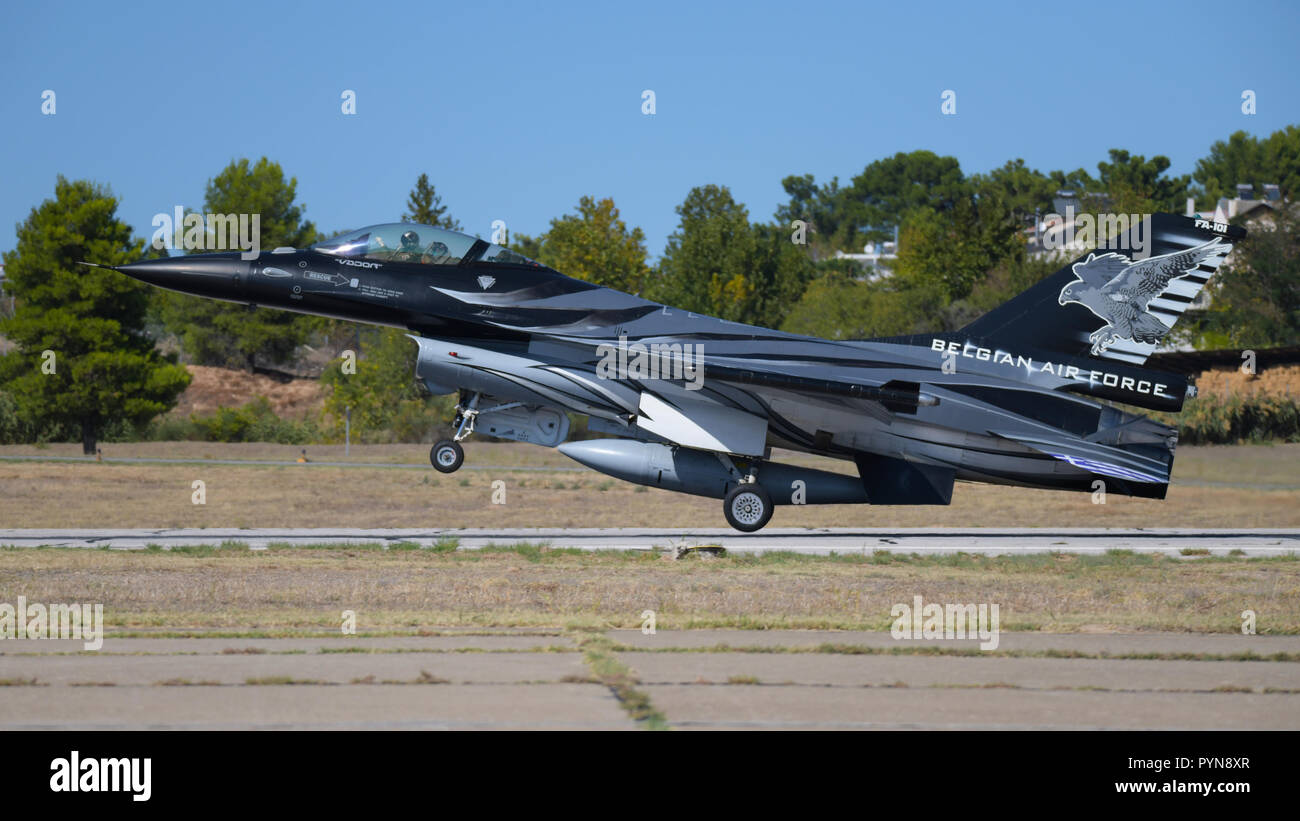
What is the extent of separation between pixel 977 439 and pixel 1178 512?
11570 mm

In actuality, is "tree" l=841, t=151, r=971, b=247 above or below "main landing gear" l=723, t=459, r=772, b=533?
above

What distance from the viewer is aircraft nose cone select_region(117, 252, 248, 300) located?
63.5ft

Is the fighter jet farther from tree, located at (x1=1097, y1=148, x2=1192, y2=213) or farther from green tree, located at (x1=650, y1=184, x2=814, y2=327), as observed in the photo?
tree, located at (x1=1097, y1=148, x2=1192, y2=213)

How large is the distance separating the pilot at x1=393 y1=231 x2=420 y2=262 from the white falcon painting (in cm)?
1050

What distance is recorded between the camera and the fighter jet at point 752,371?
1973 centimetres

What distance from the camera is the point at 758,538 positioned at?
24.3m

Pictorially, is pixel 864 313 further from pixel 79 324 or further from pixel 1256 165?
pixel 1256 165

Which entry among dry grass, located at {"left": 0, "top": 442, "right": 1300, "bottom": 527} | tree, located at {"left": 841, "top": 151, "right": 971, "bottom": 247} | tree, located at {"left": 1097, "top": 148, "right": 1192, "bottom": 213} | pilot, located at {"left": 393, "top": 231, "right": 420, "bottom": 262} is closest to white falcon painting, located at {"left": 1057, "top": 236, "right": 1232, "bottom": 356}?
dry grass, located at {"left": 0, "top": 442, "right": 1300, "bottom": 527}

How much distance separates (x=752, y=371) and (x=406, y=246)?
5.82 meters

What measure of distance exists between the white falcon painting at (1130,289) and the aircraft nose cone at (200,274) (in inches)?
521

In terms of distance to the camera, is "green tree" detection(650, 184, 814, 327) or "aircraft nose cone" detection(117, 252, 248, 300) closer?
"aircraft nose cone" detection(117, 252, 248, 300)

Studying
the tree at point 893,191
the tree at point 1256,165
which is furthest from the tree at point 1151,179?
the tree at point 893,191

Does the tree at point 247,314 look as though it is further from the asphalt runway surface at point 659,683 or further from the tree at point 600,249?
the asphalt runway surface at point 659,683
